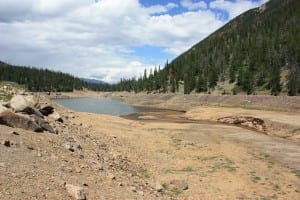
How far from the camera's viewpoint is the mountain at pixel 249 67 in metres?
112

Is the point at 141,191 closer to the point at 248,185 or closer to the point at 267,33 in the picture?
the point at 248,185

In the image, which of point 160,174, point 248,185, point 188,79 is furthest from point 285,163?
point 188,79

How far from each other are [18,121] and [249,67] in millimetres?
119753

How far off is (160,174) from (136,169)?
1.53 meters

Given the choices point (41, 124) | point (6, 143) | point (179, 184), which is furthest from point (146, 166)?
point (6, 143)

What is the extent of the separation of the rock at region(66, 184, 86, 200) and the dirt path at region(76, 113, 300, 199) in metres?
6.88

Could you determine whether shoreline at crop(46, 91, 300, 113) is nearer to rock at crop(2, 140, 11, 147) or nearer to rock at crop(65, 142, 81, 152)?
rock at crop(65, 142, 81, 152)

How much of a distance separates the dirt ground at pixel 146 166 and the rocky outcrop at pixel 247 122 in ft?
55.5

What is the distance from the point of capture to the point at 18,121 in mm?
21172

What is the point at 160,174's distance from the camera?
23.7 meters

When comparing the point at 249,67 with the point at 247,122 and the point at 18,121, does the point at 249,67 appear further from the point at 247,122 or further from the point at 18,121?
the point at 18,121

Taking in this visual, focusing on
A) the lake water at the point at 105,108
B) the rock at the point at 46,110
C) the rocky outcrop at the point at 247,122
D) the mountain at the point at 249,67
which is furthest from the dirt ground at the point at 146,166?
the mountain at the point at 249,67

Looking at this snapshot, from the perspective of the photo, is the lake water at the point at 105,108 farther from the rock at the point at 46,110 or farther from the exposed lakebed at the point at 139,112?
the rock at the point at 46,110

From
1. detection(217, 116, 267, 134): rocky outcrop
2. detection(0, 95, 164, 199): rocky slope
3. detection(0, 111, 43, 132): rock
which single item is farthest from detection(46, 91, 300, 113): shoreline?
detection(0, 111, 43, 132): rock
